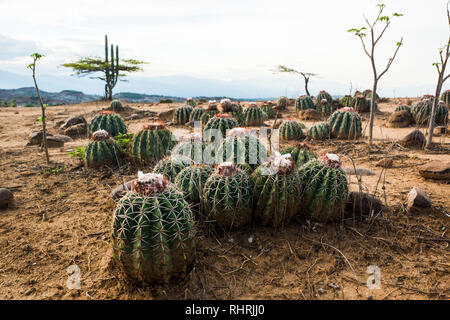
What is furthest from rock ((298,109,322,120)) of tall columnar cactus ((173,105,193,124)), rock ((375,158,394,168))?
rock ((375,158,394,168))

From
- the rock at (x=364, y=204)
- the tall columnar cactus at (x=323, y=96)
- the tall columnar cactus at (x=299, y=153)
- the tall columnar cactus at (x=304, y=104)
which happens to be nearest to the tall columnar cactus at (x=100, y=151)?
the tall columnar cactus at (x=299, y=153)

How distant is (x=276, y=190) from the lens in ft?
11.2

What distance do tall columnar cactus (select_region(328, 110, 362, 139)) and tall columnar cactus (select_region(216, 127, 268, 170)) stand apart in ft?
17.4

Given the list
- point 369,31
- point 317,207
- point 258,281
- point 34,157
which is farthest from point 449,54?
point 34,157

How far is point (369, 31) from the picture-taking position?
25.0 ft

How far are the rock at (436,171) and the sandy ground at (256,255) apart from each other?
0.47 feet

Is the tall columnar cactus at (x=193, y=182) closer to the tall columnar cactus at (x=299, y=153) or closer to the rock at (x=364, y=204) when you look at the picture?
the tall columnar cactus at (x=299, y=153)

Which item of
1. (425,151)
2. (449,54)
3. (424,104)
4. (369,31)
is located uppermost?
(369,31)

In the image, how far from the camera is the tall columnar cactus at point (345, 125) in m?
8.40

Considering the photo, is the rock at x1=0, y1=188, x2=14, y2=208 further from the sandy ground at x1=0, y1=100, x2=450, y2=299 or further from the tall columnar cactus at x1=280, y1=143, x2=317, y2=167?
the tall columnar cactus at x1=280, y1=143, x2=317, y2=167

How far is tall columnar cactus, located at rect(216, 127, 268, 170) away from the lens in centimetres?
390

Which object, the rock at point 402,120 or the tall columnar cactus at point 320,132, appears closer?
the tall columnar cactus at point 320,132

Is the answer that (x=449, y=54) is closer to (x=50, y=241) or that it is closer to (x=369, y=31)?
(x=369, y=31)
